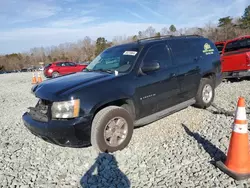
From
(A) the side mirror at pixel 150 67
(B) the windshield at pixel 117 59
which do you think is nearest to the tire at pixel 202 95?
(A) the side mirror at pixel 150 67

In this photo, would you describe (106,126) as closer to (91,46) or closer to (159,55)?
(159,55)

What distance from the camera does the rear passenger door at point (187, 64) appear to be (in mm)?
4691

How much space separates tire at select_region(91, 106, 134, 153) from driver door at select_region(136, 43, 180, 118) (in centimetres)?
42

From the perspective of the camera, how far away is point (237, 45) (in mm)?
9234

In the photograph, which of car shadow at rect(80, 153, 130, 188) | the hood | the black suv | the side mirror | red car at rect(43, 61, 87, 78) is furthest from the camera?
red car at rect(43, 61, 87, 78)

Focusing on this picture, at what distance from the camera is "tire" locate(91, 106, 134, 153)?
3.35 m

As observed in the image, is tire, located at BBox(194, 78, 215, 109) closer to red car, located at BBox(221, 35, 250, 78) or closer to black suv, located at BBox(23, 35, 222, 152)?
black suv, located at BBox(23, 35, 222, 152)

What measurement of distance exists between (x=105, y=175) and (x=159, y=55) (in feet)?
8.39

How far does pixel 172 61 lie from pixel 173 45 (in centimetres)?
45

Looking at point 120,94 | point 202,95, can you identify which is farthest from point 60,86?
point 202,95

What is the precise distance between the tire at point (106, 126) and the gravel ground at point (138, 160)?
0.43ft

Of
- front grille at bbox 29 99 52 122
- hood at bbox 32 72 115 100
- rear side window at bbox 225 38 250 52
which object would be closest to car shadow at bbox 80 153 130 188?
front grille at bbox 29 99 52 122

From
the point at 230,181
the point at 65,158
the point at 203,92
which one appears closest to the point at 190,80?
the point at 203,92

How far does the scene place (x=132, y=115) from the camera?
389 cm
